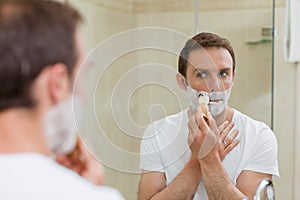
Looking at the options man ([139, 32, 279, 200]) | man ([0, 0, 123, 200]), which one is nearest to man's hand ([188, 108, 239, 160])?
man ([139, 32, 279, 200])

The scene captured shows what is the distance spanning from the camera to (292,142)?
155 cm

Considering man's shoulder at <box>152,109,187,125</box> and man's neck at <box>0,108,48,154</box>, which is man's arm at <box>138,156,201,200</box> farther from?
man's neck at <box>0,108,48,154</box>

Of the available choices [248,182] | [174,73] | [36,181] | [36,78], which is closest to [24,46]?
[36,78]

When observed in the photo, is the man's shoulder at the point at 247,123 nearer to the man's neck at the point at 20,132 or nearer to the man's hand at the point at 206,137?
the man's hand at the point at 206,137

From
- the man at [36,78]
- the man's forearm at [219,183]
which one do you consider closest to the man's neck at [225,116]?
the man's forearm at [219,183]

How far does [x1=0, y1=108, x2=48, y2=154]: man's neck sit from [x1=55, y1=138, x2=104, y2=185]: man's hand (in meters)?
0.05

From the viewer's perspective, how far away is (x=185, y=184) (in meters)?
1.31

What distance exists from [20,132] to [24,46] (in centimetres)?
12

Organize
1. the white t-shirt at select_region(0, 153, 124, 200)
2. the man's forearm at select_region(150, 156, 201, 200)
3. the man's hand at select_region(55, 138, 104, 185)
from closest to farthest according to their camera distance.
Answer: the white t-shirt at select_region(0, 153, 124, 200) → the man's hand at select_region(55, 138, 104, 185) → the man's forearm at select_region(150, 156, 201, 200)

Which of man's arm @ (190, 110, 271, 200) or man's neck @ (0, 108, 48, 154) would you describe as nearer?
man's neck @ (0, 108, 48, 154)

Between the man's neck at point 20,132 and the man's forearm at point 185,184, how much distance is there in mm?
678

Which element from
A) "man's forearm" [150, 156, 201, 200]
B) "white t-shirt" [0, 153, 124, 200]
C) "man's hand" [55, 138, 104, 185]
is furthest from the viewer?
"man's forearm" [150, 156, 201, 200]

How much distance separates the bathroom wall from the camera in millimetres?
1321

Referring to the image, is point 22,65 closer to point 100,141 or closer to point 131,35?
point 100,141
